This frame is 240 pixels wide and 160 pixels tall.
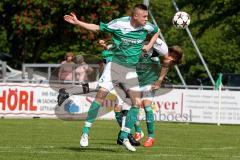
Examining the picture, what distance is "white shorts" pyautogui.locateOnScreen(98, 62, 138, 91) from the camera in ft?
40.0

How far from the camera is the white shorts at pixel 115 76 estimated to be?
40.0ft

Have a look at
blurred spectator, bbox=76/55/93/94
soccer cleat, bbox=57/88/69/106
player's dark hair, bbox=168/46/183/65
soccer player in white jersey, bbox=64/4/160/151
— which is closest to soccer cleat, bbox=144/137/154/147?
soccer player in white jersey, bbox=64/4/160/151

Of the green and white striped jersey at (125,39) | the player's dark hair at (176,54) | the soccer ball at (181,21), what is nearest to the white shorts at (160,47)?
the player's dark hair at (176,54)

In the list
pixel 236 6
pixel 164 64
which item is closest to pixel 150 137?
pixel 164 64

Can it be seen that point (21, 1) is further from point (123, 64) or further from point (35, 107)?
point (123, 64)

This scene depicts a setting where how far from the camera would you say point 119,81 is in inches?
494

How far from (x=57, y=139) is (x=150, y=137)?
2080 mm

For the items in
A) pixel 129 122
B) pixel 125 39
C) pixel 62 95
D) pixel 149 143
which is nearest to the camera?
pixel 125 39

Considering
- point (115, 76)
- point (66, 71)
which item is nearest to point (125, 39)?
point (115, 76)

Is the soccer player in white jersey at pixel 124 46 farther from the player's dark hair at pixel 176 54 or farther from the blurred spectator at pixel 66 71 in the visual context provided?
the blurred spectator at pixel 66 71

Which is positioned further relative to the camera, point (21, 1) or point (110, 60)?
point (21, 1)

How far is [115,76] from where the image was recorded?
12.4m

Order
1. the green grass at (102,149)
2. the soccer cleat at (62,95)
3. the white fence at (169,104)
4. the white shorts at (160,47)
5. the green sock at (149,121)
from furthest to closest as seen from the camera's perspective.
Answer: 1. the white fence at (169,104)
2. the soccer cleat at (62,95)
3. the green sock at (149,121)
4. the white shorts at (160,47)
5. the green grass at (102,149)

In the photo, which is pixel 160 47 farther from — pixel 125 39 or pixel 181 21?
pixel 181 21
